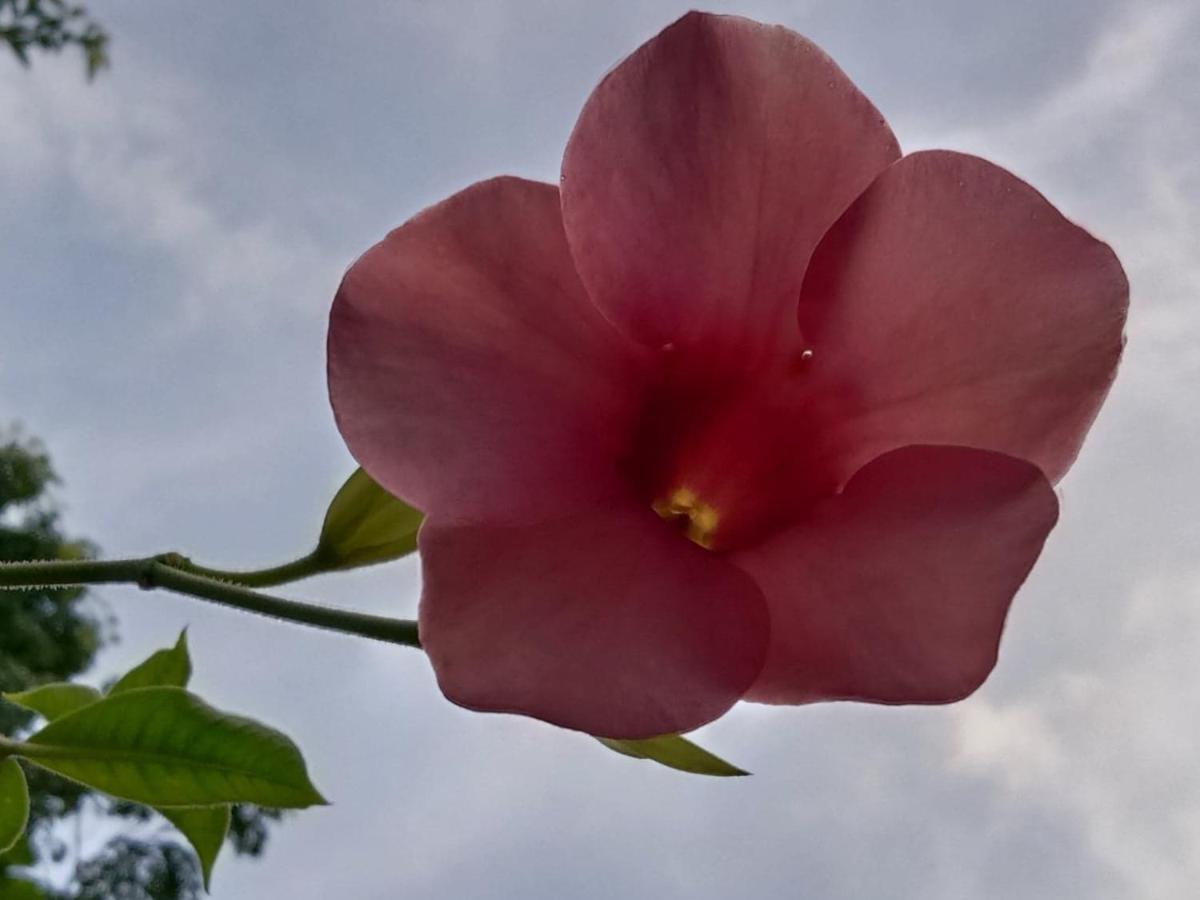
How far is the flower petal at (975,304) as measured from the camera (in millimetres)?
492

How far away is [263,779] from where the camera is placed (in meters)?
0.73

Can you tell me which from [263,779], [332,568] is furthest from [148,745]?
[332,568]

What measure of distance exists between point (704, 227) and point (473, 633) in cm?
19

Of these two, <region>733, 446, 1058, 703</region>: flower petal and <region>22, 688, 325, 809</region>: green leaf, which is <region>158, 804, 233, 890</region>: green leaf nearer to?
<region>22, 688, 325, 809</region>: green leaf

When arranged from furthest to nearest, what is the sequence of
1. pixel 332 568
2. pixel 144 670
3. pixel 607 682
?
1. pixel 144 670
2. pixel 332 568
3. pixel 607 682

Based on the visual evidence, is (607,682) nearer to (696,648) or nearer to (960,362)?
(696,648)

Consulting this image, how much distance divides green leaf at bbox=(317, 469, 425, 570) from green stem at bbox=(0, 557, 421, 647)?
0.16 ft

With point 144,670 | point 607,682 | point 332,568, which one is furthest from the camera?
point 144,670

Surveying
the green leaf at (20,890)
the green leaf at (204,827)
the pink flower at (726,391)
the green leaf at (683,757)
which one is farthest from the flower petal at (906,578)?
the green leaf at (20,890)

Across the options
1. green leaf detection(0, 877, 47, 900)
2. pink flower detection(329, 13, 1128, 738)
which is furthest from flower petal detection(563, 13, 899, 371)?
green leaf detection(0, 877, 47, 900)

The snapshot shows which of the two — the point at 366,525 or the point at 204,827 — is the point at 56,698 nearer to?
the point at 204,827

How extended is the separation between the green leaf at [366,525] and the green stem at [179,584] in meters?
0.05

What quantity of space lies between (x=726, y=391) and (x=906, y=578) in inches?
4.7

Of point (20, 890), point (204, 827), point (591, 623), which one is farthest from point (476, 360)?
point (20, 890)
